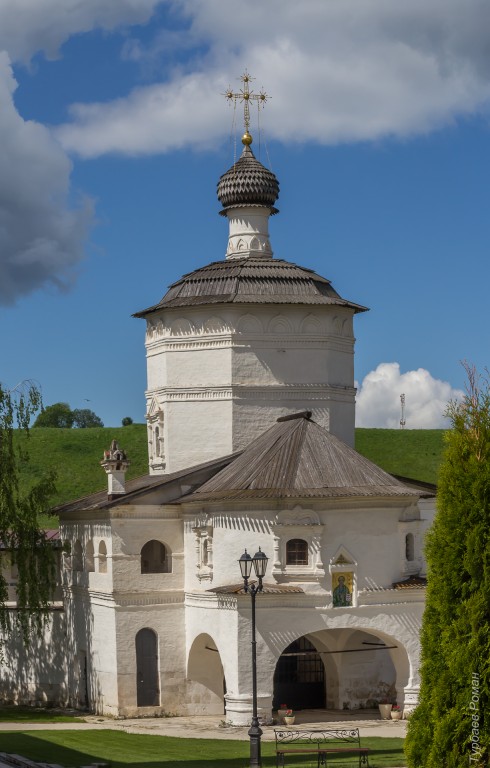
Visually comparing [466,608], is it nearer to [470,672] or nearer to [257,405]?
[470,672]

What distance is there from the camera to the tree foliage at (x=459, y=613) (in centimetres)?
1386

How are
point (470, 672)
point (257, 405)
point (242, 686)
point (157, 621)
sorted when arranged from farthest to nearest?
point (257, 405) < point (157, 621) < point (242, 686) < point (470, 672)

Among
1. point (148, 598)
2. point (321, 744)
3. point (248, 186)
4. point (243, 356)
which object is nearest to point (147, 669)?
point (148, 598)

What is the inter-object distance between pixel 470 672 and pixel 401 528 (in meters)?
14.4

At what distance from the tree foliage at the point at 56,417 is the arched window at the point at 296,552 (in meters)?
60.6

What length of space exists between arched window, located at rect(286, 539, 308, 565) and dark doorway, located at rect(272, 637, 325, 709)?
3623mm

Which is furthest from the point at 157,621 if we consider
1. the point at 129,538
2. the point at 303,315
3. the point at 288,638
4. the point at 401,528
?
the point at 303,315

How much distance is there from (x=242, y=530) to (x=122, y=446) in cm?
3930

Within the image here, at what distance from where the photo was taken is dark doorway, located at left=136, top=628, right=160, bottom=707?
29516mm

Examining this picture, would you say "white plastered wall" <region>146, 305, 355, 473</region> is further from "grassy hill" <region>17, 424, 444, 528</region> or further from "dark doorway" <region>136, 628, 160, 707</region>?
"grassy hill" <region>17, 424, 444, 528</region>

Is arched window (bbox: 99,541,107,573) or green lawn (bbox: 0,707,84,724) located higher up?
arched window (bbox: 99,541,107,573)

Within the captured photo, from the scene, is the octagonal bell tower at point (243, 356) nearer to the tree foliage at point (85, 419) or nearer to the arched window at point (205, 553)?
the arched window at point (205, 553)

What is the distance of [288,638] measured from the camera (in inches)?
1073

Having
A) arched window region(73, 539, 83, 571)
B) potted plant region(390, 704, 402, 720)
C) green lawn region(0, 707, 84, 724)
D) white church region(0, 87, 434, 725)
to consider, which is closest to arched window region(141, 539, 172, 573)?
white church region(0, 87, 434, 725)
